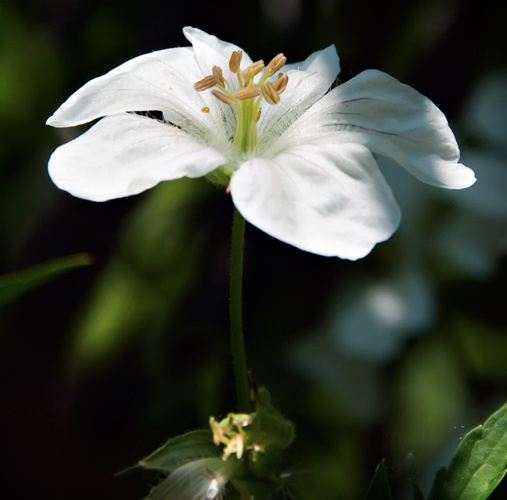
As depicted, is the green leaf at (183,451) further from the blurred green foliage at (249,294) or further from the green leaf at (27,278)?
the blurred green foliage at (249,294)

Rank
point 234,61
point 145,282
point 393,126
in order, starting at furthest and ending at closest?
point 145,282, point 234,61, point 393,126

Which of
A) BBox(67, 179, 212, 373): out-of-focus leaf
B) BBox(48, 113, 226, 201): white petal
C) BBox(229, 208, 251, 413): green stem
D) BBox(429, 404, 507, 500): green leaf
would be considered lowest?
BBox(67, 179, 212, 373): out-of-focus leaf

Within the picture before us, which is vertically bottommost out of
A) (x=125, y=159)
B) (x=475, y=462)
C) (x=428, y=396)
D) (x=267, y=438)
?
(x=428, y=396)

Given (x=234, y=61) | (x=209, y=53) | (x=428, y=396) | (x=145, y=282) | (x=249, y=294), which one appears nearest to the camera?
(x=234, y=61)

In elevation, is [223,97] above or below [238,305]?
above

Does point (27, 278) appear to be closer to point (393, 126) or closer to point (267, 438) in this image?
point (267, 438)

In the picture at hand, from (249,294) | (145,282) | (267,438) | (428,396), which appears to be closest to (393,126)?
(267,438)

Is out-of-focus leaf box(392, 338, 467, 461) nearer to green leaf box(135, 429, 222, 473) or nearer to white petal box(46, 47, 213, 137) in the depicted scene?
green leaf box(135, 429, 222, 473)

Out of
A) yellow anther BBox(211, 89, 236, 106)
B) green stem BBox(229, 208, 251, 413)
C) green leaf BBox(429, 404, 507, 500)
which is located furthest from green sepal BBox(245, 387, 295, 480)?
yellow anther BBox(211, 89, 236, 106)
